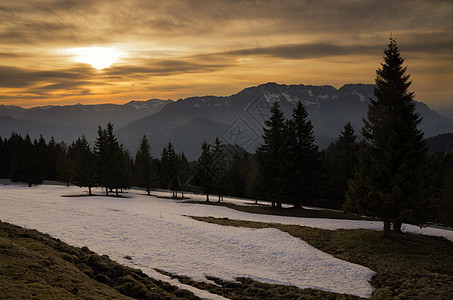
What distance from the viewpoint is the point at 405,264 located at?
18.5 metres

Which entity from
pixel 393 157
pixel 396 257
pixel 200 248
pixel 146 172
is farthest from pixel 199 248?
pixel 146 172

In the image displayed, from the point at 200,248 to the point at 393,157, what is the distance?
1623 cm

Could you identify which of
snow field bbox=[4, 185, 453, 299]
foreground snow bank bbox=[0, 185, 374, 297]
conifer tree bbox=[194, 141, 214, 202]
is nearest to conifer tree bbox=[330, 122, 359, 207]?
snow field bbox=[4, 185, 453, 299]

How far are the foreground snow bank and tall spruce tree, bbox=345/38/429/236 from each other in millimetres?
6731

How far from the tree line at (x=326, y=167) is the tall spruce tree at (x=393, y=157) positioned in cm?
7

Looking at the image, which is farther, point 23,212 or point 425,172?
point 23,212

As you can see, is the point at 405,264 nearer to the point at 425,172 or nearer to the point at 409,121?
the point at 425,172

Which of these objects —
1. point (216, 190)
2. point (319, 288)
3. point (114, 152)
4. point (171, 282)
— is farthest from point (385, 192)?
point (114, 152)

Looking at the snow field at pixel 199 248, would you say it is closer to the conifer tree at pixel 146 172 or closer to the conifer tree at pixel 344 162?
the conifer tree at pixel 344 162

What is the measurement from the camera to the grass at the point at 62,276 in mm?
8977

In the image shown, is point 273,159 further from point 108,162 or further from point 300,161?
point 108,162

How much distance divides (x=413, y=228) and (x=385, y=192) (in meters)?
9.46

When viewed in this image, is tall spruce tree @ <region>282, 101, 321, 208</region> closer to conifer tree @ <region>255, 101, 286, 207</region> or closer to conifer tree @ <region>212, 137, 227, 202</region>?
conifer tree @ <region>255, 101, 286, 207</region>

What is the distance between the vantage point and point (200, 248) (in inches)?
792
